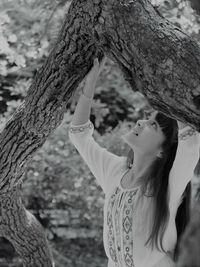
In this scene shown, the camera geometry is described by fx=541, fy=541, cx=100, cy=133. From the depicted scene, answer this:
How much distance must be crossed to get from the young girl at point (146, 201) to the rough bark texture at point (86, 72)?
12 cm

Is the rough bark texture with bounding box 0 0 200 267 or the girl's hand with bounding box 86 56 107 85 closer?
the rough bark texture with bounding box 0 0 200 267

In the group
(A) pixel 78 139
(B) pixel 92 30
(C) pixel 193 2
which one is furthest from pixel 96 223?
(C) pixel 193 2

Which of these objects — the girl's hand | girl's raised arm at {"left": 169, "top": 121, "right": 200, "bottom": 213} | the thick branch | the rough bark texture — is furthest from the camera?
the thick branch

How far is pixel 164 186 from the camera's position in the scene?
169 centimetres

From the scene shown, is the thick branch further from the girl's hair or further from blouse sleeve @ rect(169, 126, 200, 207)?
blouse sleeve @ rect(169, 126, 200, 207)

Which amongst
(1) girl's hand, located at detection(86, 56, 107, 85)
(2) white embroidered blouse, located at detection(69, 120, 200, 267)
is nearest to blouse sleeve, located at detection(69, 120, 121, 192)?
(2) white embroidered blouse, located at detection(69, 120, 200, 267)

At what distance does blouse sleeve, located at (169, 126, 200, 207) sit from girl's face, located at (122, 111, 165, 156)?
16 centimetres

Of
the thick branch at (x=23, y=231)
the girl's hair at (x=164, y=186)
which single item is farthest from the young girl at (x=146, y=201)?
the thick branch at (x=23, y=231)

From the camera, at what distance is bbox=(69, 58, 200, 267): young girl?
5.51ft

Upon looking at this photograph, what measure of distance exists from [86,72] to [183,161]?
→ 394 mm

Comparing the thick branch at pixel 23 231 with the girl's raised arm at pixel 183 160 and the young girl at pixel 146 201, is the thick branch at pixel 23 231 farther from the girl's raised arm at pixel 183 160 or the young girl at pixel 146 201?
the girl's raised arm at pixel 183 160

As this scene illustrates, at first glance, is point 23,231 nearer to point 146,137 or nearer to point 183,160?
point 146,137

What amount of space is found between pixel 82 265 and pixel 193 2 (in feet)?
11.3

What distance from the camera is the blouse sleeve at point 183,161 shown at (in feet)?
4.38
